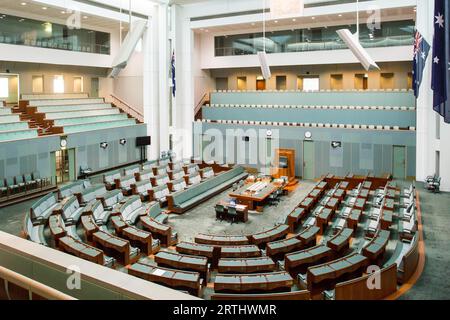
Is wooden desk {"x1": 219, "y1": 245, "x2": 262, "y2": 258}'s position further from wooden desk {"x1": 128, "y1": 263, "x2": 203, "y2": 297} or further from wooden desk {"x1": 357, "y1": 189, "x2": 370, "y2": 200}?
wooden desk {"x1": 357, "y1": 189, "x2": 370, "y2": 200}

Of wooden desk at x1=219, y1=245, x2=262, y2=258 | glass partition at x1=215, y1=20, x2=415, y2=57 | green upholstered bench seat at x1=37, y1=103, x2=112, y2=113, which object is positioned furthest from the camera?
green upholstered bench seat at x1=37, y1=103, x2=112, y2=113

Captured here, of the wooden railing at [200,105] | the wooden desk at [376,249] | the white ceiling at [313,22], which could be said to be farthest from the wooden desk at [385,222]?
the wooden railing at [200,105]

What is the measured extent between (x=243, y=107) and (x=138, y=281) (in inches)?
850

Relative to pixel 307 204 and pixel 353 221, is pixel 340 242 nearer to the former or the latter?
pixel 353 221

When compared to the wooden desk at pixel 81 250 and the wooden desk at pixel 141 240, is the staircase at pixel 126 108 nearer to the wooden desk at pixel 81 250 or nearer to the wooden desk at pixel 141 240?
the wooden desk at pixel 141 240

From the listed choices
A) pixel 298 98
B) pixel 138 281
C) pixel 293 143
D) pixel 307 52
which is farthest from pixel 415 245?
pixel 307 52

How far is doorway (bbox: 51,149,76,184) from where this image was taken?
1905cm

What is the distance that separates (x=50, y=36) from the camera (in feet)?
70.8

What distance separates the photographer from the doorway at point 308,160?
2191 cm

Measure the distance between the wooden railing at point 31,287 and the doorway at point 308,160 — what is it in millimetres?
19768

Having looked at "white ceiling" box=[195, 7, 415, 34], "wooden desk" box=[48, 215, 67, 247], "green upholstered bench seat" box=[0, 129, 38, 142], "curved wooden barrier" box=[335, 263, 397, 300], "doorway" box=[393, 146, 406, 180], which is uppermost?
"white ceiling" box=[195, 7, 415, 34]

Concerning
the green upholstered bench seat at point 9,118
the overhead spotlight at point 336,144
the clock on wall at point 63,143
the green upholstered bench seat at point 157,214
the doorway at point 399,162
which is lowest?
the green upholstered bench seat at point 157,214

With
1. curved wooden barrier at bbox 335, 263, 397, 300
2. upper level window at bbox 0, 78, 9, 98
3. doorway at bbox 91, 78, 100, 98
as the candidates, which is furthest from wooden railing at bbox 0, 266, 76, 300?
doorway at bbox 91, 78, 100, 98

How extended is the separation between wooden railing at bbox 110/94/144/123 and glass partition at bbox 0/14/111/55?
10.0ft
